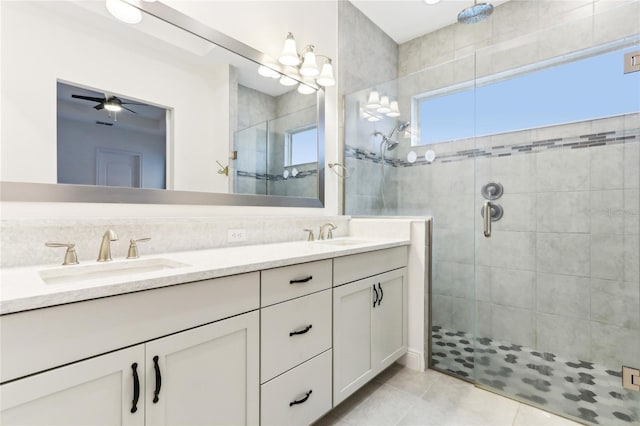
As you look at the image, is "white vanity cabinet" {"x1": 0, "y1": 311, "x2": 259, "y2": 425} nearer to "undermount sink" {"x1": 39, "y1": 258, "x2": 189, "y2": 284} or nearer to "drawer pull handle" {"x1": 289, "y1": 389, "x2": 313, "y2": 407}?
"drawer pull handle" {"x1": 289, "y1": 389, "x2": 313, "y2": 407}

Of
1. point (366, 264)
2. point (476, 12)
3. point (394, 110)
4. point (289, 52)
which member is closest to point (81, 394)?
point (366, 264)

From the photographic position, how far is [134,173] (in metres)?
1.37

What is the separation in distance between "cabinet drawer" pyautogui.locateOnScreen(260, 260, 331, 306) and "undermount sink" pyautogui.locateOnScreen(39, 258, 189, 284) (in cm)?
32

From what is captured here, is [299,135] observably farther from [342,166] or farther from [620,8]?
[620,8]

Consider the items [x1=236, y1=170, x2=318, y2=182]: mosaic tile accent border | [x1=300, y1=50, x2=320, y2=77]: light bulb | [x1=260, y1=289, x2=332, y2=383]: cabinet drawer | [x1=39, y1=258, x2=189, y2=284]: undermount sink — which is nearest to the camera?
[x1=39, y1=258, x2=189, y2=284]: undermount sink

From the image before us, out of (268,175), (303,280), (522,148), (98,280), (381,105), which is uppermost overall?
(381,105)

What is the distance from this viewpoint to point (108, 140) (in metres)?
1.29

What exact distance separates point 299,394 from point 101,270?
3.01 feet

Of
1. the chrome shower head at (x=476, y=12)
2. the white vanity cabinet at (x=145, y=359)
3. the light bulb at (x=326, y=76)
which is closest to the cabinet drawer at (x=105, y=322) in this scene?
the white vanity cabinet at (x=145, y=359)

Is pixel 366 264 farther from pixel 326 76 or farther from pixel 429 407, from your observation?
pixel 326 76

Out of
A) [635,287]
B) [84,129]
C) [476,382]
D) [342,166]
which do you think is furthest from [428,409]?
[84,129]

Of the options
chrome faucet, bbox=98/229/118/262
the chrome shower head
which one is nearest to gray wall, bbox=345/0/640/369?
the chrome shower head

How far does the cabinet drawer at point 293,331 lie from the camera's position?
113cm

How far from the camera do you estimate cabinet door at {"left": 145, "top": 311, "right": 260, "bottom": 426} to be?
85cm
